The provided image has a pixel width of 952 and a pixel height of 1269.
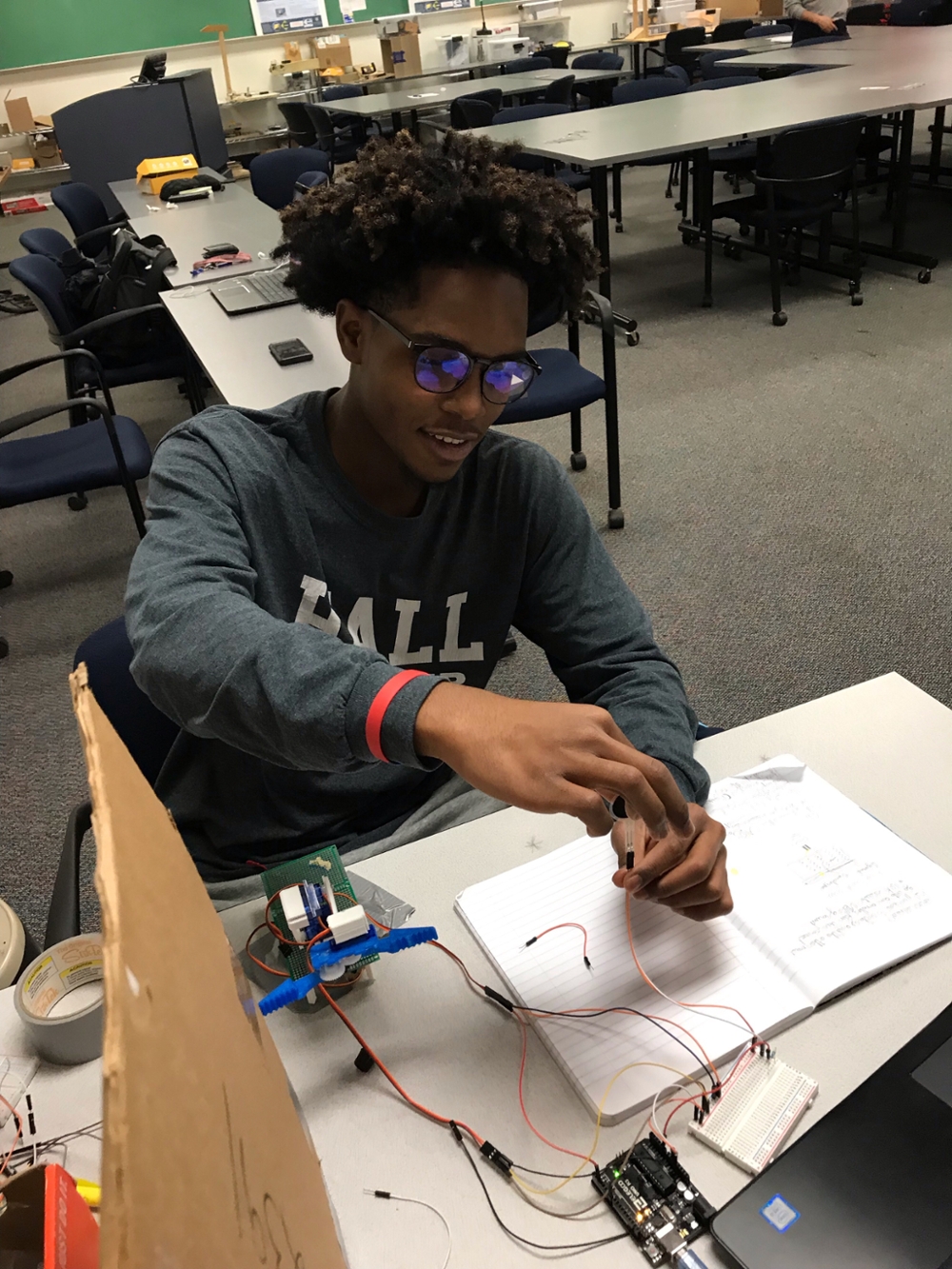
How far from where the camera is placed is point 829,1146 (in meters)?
0.65

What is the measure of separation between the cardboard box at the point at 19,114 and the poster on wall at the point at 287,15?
2228 millimetres

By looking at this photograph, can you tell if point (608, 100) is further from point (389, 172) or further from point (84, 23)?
point (389, 172)

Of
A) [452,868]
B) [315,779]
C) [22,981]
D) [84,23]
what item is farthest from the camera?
[84,23]

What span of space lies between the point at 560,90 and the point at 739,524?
16.4ft

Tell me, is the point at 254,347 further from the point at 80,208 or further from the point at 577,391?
the point at 80,208

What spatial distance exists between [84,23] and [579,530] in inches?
360

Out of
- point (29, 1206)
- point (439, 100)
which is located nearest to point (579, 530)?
point (29, 1206)

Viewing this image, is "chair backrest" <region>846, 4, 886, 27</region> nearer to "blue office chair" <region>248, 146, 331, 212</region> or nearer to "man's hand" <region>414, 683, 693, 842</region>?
"blue office chair" <region>248, 146, 331, 212</region>

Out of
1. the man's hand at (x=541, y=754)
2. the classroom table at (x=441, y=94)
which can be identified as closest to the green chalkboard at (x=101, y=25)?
the classroom table at (x=441, y=94)

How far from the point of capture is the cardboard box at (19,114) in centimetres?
754

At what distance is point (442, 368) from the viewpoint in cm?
98

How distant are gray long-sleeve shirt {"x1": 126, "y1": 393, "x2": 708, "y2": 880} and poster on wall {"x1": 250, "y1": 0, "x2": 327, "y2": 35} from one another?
912 centimetres

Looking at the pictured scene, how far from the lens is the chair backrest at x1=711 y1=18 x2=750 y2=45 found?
8000mm

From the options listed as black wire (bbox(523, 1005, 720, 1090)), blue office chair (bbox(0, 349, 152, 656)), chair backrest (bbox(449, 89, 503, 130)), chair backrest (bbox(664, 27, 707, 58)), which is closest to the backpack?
blue office chair (bbox(0, 349, 152, 656))
